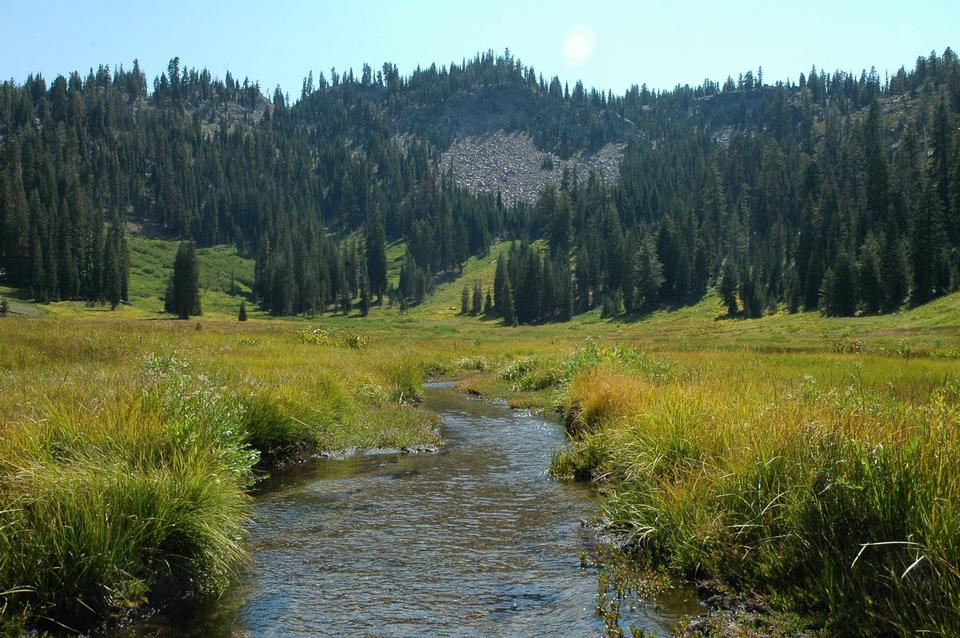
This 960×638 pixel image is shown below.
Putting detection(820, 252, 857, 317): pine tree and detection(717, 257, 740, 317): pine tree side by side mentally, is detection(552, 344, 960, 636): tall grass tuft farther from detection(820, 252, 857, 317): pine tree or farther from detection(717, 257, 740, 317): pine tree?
detection(717, 257, 740, 317): pine tree

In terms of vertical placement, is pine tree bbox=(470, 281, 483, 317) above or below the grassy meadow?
above

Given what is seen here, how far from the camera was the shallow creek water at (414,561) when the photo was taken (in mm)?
7641

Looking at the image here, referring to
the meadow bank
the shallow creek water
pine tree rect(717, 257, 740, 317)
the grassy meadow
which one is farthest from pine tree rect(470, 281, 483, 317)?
the meadow bank

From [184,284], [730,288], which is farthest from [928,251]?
[184,284]

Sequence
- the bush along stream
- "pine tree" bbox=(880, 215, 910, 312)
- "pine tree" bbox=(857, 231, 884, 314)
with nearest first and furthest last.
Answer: the bush along stream
"pine tree" bbox=(880, 215, 910, 312)
"pine tree" bbox=(857, 231, 884, 314)

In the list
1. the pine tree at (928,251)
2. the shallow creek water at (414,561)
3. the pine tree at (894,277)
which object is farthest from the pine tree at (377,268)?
the shallow creek water at (414,561)

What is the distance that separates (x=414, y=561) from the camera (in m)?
9.57

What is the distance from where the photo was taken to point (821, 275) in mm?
107625

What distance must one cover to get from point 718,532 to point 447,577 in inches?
145

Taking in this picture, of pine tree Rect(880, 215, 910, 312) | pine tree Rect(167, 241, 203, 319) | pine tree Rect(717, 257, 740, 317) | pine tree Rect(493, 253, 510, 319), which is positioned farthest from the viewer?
pine tree Rect(493, 253, 510, 319)

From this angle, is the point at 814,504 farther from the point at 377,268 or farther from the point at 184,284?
the point at 377,268

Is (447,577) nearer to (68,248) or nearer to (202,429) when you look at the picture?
(202,429)

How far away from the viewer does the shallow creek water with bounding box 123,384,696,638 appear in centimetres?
764

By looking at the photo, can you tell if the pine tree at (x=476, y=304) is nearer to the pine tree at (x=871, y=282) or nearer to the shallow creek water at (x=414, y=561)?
the pine tree at (x=871, y=282)
